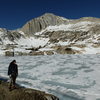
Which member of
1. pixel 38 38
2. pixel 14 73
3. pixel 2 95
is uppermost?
pixel 38 38

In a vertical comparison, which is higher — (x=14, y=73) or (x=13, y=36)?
(x=13, y=36)

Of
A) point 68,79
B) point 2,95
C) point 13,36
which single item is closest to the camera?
point 2,95

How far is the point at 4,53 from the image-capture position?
186 feet

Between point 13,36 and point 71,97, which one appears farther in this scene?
point 13,36

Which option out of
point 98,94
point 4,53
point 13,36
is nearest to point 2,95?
point 98,94

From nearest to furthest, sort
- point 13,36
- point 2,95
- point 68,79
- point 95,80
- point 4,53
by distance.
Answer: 1. point 2,95
2. point 95,80
3. point 68,79
4. point 4,53
5. point 13,36

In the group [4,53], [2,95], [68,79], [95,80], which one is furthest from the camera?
[4,53]

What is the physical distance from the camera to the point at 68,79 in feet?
48.9

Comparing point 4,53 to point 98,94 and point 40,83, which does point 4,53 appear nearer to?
point 40,83

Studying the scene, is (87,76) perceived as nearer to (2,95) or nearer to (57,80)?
(57,80)

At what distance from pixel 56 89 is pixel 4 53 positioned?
45.9m

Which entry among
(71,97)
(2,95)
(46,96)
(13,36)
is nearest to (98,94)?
(71,97)

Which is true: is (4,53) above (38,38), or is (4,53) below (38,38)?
below

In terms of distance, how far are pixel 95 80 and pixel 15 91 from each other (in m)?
5.60
